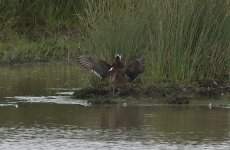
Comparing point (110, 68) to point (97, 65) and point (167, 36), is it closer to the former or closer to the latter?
point (97, 65)

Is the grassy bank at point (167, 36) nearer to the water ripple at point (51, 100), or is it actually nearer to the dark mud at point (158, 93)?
the dark mud at point (158, 93)

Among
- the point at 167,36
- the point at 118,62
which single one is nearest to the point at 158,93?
the point at 118,62

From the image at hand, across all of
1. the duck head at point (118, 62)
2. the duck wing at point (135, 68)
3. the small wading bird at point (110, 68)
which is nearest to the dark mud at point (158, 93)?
the small wading bird at point (110, 68)

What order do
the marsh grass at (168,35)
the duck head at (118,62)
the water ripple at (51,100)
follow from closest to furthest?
the water ripple at (51,100)
the duck head at (118,62)
the marsh grass at (168,35)

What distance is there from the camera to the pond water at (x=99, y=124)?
11047 millimetres

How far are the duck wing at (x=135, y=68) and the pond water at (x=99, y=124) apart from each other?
1015mm

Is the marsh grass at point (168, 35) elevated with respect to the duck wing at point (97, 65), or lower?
elevated

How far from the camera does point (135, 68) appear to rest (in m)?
15.2

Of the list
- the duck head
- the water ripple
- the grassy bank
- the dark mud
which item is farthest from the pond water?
the grassy bank

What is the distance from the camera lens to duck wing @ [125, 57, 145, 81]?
15188 mm

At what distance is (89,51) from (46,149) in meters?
5.53

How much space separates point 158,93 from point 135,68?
0.59 meters

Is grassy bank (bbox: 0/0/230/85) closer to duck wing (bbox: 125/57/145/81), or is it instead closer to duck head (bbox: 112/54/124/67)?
duck wing (bbox: 125/57/145/81)

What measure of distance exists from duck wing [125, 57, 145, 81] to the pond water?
1015mm
